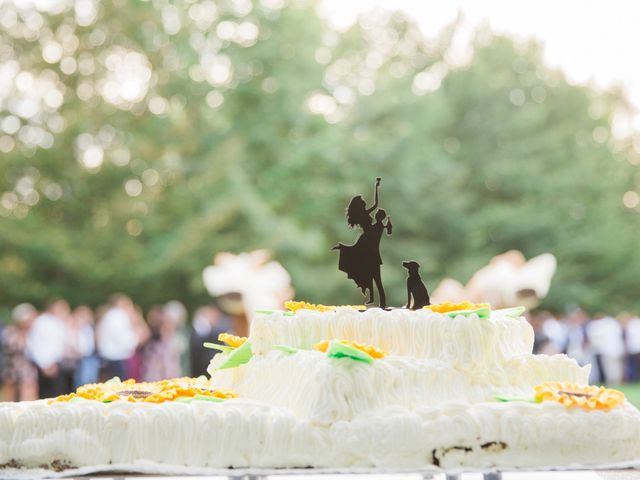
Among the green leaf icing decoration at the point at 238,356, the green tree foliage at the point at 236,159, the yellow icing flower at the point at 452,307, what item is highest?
the green tree foliage at the point at 236,159

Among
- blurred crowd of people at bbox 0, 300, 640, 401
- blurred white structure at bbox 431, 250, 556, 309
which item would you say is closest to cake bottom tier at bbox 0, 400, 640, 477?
blurred crowd of people at bbox 0, 300, 640, 401

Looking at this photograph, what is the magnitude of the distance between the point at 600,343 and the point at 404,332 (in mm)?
19575

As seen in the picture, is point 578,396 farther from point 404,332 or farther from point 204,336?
point 204,336

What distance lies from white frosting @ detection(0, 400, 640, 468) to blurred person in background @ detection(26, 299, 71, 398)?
418 inches

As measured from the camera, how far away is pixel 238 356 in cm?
741

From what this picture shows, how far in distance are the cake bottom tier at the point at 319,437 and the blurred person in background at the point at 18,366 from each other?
36.2ft

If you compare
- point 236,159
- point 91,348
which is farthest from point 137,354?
point 236,159

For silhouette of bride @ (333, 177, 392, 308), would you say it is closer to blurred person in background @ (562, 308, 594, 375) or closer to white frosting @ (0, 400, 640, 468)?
white frosting @ (0, 400, 640, 468)

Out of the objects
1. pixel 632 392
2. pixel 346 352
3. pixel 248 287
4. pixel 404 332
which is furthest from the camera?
pixel 632 392

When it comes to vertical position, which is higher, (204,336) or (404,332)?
(204,336)

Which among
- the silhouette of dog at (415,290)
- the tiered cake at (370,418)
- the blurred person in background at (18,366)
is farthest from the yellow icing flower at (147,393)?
the blurred person in background at (18,366)

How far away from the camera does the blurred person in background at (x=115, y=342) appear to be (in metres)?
17.1

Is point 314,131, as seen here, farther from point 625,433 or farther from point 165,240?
point 625,433

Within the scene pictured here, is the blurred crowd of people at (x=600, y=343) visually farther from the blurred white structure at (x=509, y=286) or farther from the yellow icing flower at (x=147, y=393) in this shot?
the yellow icing flower at (x=147, y=393)
